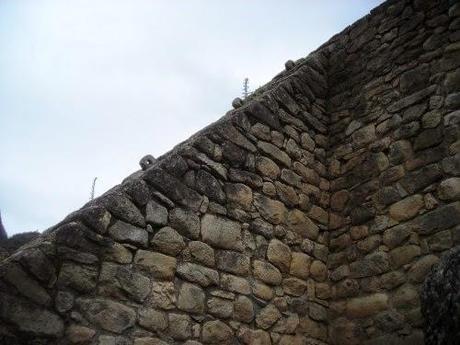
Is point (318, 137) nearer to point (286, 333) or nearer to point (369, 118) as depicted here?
point (369, 118)

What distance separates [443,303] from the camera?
2203mm

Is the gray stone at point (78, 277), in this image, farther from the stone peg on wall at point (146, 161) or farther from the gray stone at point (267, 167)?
the gray stone at point (267, 167)

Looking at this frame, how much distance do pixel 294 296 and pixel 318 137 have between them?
5.84 feet

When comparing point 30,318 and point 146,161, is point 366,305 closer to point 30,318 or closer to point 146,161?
point 146,161

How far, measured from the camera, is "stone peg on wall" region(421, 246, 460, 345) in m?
2.06

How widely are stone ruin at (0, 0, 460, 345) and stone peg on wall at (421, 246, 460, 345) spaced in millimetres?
814

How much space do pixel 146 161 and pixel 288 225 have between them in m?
1.39

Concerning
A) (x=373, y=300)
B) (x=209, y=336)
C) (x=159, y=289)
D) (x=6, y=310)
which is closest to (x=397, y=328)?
(x=373, y=300)

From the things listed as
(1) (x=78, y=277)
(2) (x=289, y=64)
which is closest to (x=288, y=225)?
(1) (x=78, y=277)

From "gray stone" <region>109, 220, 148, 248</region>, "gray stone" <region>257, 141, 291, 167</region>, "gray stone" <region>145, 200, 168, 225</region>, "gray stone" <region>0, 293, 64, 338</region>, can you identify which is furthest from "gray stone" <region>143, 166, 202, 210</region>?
"gray stone" <region>0, 293, 64, 338</region>

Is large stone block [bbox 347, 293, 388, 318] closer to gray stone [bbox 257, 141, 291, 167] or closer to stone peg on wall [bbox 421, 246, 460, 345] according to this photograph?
stone peg on wall [bbox 421, 246, 460, 345]

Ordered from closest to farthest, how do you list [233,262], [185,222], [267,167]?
[185,222] < [233,262] < [267,167]

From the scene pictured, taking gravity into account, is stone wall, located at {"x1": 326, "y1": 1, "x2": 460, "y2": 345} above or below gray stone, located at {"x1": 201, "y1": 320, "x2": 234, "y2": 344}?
above

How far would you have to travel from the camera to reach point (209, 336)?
2943 millimetres
